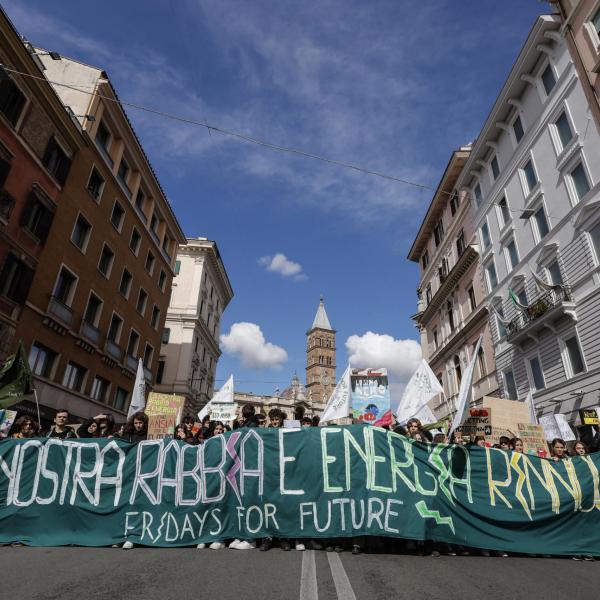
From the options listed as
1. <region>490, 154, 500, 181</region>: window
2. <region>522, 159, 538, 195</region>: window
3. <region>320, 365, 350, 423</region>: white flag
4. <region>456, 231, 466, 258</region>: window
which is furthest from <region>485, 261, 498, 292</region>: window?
<region>320, 365, 350, 423</region>: white flag

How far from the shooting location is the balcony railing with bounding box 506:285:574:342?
17017mm

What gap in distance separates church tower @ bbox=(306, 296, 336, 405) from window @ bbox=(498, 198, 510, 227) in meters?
95.3

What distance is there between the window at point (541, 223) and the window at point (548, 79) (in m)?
5.33

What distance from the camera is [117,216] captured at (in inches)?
931

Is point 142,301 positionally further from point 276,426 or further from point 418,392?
point 276,426

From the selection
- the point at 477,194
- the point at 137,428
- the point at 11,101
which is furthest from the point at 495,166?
the point at 137,428

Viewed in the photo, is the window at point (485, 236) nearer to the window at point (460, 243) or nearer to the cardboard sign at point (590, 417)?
the window at point (460, 243)

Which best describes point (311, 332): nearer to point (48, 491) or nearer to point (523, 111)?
point (523, 111)

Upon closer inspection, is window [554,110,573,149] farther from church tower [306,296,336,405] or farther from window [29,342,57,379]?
church tower [306,296,336,405]

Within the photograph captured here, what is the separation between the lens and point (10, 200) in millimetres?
15438

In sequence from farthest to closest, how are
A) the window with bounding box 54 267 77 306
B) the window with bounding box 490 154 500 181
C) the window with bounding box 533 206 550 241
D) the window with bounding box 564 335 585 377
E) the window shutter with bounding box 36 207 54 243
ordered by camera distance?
the window with bounding box 490 154 500 181, the window with bounding box 533 206 550 241, the window with bounding box 54 267 77 306, the window shutter with bounding box 36 207 54 243, the window with bounding box 564 335 585 377

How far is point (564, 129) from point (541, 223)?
404 cm

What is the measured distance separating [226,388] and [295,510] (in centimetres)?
977

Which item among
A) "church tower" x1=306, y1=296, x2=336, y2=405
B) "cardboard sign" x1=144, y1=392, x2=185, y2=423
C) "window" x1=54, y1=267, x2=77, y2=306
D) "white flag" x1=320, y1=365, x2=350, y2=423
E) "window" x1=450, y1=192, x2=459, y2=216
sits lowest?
"white flag" x1=320, y1=365, x2=350, y2=423
